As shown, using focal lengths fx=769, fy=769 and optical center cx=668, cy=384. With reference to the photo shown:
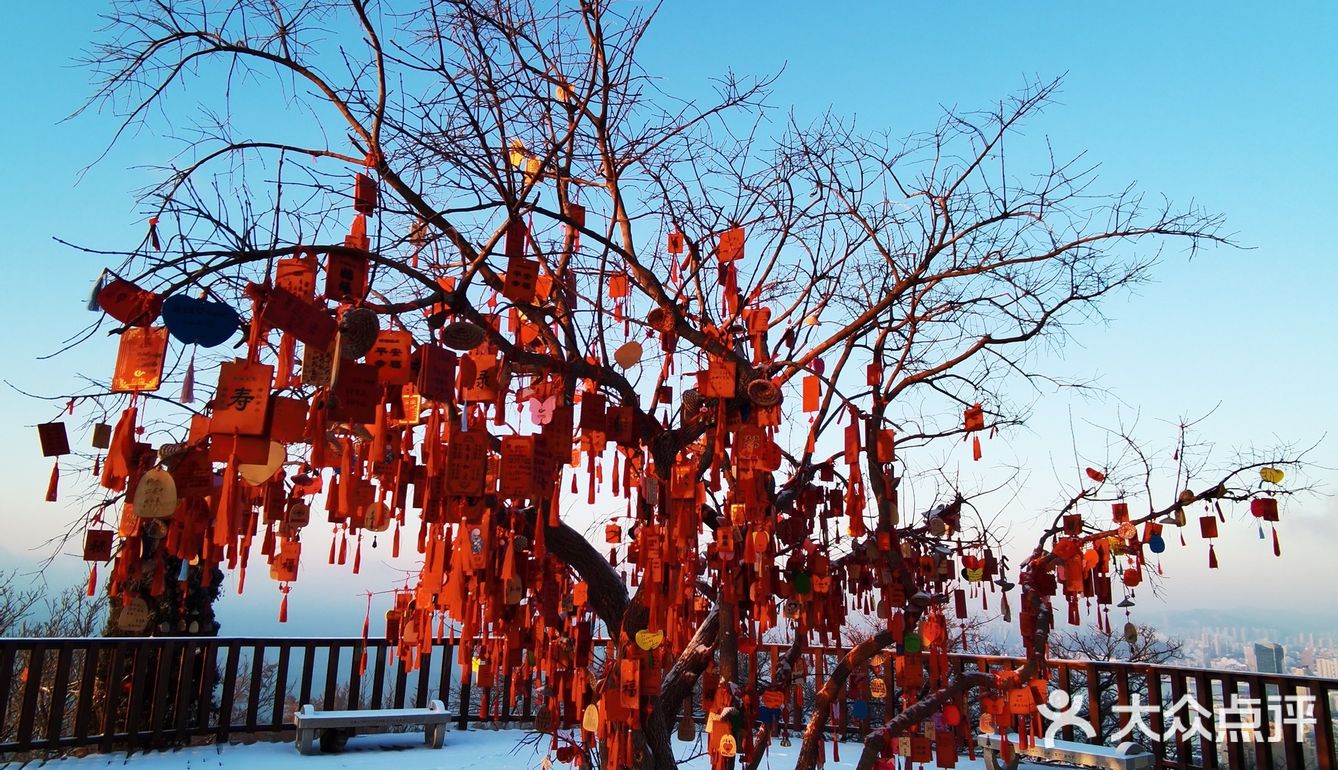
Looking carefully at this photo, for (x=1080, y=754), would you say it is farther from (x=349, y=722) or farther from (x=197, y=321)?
(x=197, y=321)

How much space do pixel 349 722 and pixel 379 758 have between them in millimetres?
Answer: 355

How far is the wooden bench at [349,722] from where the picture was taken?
5.79 meters

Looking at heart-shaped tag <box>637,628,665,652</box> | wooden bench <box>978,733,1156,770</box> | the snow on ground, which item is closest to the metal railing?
the snow on ground

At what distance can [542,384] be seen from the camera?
120 inches

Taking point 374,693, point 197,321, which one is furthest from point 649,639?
point 374,693

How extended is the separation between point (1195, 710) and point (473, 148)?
583 centimetres

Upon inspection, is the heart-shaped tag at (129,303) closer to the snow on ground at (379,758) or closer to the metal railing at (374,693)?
the metal railing at (374,693)

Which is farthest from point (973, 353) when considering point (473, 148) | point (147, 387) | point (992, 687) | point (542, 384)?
point (147, 387)

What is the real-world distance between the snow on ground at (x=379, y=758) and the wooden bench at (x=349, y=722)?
0.33 ft

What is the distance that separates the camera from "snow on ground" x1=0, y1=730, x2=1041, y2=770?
17.2ft

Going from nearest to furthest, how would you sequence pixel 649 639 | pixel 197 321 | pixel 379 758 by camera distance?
1. pixel 197 321
2. pixel 649 639
3. pixel 379 758

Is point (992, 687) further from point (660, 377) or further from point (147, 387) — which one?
point (147, 387)

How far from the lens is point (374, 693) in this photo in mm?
6688

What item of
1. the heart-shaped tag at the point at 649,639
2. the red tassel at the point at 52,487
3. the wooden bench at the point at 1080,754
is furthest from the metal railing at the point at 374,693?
the red tassel at the point at 52,487
